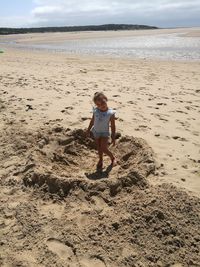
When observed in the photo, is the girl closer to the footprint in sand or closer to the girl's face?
the girl's face

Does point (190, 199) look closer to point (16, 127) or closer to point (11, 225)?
point (11, 225)

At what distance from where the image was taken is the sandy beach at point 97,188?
3.56m

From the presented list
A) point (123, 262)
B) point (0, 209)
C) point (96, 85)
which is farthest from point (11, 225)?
point (96, 85)

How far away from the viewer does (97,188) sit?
4398mm

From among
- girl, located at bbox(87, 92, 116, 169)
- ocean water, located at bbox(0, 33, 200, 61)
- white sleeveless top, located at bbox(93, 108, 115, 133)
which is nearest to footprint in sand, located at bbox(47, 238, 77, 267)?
girl, located at bbox(87, 92, 116, 169)

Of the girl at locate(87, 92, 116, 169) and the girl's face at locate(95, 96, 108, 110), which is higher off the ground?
the girl's face at locate(95, 96, 108, 110)

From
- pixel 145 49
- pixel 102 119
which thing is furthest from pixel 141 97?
pixel 145 49

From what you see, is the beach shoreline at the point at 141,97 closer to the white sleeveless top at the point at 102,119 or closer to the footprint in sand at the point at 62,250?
the white sleeveless top at the point at 102,119

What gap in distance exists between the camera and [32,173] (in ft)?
15.5

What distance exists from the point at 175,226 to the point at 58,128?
3.07 metres

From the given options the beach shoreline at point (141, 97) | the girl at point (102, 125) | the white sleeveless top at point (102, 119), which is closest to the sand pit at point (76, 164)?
the girl at point (102, 125)

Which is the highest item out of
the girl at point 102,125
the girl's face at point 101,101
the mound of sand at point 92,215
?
the girl's face at point 101,101

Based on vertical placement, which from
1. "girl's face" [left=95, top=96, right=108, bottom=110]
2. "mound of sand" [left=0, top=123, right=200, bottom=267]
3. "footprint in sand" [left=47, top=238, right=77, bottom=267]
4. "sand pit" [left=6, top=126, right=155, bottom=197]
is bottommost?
"footprint in sand" [left=47, top=238, right=77, bottom=267]

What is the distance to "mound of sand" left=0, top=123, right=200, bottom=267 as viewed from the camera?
11.5ft
